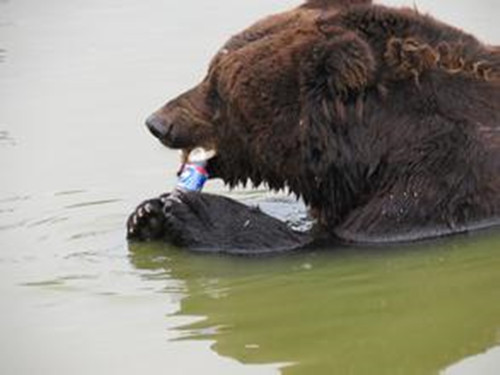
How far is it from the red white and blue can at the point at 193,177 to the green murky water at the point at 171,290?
1.06 feet

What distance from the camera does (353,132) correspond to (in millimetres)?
6512

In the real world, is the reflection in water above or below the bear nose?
below

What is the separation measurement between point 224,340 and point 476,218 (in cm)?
179

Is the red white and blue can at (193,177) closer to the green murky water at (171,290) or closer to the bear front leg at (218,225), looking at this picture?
the bear front leg at (218,225)

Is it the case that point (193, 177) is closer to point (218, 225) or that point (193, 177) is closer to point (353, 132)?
point (218, 225)

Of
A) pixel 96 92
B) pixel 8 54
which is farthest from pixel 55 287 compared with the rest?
pixel 8 54

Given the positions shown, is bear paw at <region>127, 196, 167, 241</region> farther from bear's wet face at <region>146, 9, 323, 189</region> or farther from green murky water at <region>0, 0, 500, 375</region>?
bear's wet face at <region>146, 9, 323, 189</region>

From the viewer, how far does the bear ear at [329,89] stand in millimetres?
6391

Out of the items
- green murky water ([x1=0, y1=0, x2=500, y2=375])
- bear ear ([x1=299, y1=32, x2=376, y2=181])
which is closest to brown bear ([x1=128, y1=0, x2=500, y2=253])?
bear ear ([x1=299, y1=32, x2=376, y2=181])

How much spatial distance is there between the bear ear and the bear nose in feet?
2.22

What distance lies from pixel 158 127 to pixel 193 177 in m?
0.31

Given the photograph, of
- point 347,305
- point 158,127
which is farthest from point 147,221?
point 347,305

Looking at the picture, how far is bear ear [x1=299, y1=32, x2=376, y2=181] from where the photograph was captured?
21.0 feet

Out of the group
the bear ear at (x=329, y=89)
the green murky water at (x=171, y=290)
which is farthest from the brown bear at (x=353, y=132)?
the green murky water at (x=171, y=290)
